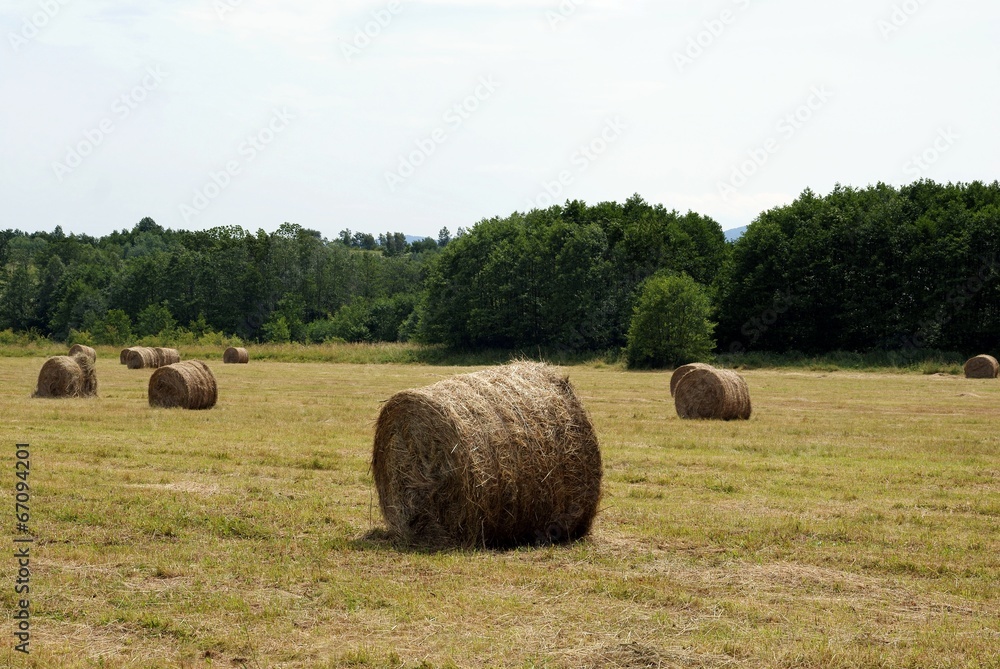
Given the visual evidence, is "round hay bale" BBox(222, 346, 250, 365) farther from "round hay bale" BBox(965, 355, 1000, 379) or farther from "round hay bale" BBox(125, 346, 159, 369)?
"round hay bale" BBox(965, 355, 1000, 379)

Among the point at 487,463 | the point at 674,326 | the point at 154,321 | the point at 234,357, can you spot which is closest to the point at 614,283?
the point at 674,326

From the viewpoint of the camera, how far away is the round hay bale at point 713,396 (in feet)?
68.0

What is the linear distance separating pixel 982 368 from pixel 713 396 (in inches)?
814

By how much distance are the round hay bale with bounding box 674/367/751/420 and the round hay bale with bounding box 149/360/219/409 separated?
1035 centimetres

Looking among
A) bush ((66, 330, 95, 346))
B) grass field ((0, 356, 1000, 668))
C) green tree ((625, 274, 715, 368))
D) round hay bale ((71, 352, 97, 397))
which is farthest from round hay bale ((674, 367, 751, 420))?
bush ((66, 330, 95, 346))

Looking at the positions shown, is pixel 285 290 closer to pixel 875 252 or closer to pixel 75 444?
pixel 875 252

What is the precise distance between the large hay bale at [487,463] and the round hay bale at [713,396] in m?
11.7

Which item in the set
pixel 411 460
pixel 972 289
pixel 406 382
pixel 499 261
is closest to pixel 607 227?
pixel 499 261

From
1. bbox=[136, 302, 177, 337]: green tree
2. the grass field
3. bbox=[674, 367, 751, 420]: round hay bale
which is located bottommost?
the grass field

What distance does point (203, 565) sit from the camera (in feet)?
26.1

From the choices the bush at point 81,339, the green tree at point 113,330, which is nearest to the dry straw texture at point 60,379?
→ the bush at point 81,339

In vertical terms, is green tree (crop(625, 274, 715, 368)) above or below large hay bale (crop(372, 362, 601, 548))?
above

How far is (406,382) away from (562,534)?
25.1 m

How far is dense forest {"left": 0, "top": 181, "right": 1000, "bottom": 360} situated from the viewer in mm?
50500
